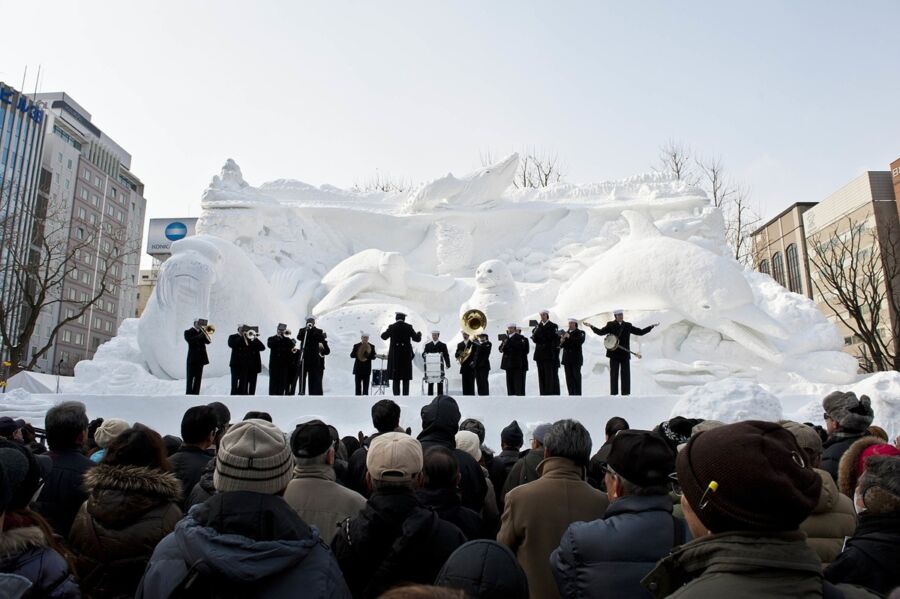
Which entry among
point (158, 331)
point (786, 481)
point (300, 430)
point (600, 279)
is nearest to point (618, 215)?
point (600, 279)

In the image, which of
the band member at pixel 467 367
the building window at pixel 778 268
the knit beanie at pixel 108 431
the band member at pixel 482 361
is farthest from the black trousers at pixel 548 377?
the building window at pixel 778 268

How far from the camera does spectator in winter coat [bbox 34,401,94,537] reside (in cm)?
284

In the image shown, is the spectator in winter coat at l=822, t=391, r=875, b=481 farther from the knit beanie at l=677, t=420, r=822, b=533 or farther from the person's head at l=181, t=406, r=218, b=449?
the person's head at l=181, t=406, r=218, b=449

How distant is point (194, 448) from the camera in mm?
3037

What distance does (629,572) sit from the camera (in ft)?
6.40

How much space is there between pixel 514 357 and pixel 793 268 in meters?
28.1

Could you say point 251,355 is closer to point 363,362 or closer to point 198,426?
point 363,362

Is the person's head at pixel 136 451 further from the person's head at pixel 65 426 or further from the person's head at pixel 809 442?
the person's head at pixel 809 442

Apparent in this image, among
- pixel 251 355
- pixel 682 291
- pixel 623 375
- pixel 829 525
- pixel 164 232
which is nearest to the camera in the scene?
pixel 829 525

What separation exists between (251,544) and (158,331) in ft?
32.1

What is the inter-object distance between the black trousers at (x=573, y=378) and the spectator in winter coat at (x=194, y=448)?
6.69 metres

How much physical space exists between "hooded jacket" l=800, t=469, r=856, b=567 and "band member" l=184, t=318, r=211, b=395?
26.5 feet

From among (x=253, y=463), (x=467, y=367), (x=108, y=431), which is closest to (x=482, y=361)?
(x=467, y=367)

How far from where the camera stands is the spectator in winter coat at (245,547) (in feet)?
5.22
